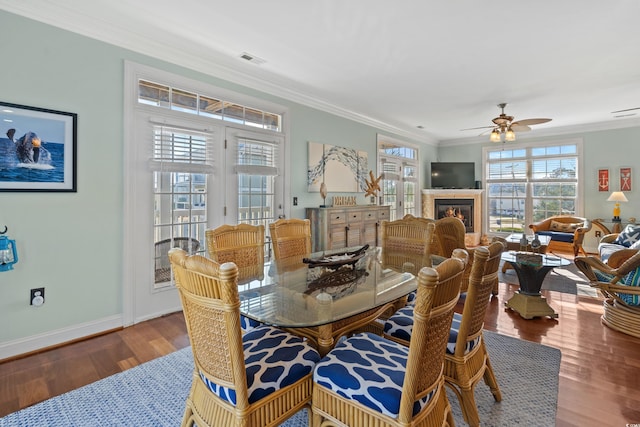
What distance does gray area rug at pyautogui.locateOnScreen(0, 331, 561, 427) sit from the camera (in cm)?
171

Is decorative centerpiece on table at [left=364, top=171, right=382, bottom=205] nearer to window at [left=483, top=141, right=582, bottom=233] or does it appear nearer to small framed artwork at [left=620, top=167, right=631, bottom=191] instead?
window at [left=483, top=141, right=582, bottom=233]

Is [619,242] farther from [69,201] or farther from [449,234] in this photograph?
[69,201]

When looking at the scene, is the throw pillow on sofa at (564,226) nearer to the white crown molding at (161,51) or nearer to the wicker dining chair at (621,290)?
the wicker dining chair at (621,290)

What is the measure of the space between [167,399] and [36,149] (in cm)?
211

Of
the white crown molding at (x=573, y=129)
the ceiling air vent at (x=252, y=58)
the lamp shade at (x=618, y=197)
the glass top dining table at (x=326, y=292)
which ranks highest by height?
the white crown molding at (x=573, y=129)

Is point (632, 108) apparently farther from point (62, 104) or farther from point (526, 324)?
point (62, 104)

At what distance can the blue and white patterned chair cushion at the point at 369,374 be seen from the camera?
1158 mm

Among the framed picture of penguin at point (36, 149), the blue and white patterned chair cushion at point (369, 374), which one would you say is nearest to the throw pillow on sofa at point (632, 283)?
the blue and white patterned chair cushion at point (369, 374)

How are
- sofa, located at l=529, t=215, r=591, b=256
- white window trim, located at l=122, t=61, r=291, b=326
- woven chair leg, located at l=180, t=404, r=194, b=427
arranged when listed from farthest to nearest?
sofa, located at l=529, t=215, r=591, b=256
white window trim, located at l=122, t=61, r=291, b=326
woven chair leg, located at l=180, t=404, r=194, b=427

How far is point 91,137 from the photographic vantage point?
8.76 ft

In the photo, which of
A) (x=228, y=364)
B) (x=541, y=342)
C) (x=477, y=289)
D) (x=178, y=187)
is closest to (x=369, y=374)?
(x=228, y=364)

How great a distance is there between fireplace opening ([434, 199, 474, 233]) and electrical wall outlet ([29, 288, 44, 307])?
7.43m

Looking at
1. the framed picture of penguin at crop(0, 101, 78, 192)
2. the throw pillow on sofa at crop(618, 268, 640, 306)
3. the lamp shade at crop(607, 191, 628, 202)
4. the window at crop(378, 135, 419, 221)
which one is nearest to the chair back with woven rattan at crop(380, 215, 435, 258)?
the throw pillow on sofa at crop(618, 268, 640, 306)

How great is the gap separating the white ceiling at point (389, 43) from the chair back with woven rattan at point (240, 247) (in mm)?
1729
